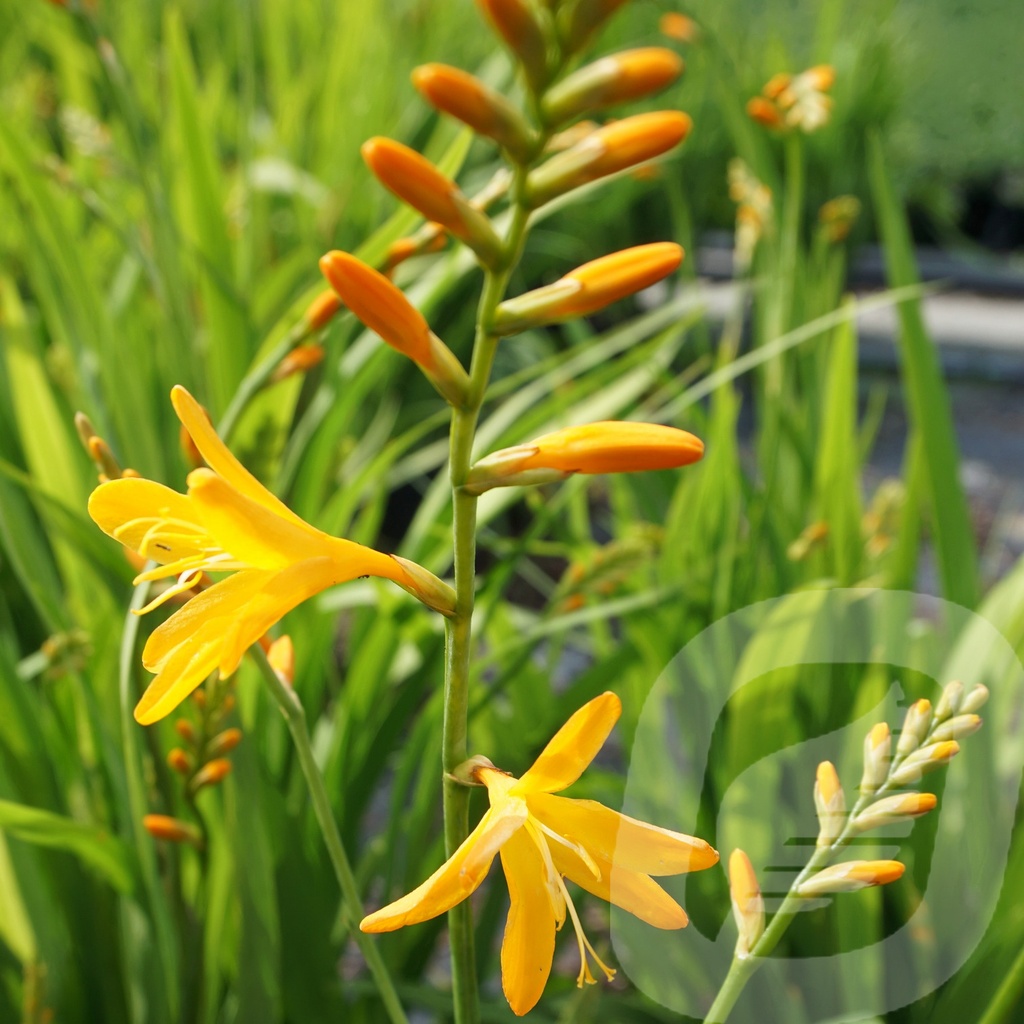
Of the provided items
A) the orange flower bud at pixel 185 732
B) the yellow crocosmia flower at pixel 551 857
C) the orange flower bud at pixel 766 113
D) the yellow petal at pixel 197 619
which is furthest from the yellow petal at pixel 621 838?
the orange flower bud at pixel 766 113

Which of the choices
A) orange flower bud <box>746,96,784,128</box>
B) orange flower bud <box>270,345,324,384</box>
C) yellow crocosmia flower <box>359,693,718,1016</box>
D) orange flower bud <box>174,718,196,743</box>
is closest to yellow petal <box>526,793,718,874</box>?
yellow crocosmia flower <box>359,693,718,1016</box>

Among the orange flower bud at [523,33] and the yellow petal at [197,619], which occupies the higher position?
the orange flower bud at [523,33]

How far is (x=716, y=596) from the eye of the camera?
0.98 meters

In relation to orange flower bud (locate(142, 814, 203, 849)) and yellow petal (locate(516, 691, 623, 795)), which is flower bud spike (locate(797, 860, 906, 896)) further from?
orange flower bud (locate(142, 814, 203, 849))

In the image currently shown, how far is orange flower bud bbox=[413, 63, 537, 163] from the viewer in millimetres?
Result: 268

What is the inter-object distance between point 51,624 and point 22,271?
49.8 inches

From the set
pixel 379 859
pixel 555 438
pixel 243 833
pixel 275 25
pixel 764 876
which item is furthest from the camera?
pixel 275 25

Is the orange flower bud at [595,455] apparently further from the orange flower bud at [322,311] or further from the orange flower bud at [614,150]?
the orange flower bud at [322,311]

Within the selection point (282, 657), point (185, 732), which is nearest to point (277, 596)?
point (282, 657)

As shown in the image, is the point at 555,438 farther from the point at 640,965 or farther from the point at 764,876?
the point at 640,965

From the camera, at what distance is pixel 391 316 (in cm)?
30

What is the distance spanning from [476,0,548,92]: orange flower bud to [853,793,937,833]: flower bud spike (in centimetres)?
22

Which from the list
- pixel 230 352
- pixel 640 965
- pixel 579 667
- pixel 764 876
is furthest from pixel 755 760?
pixel 579 667

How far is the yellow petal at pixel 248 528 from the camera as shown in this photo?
10.8 inches
